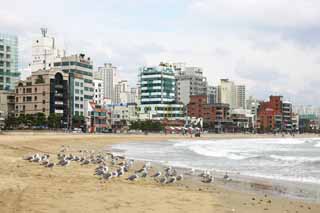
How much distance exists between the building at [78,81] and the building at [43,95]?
183 inches

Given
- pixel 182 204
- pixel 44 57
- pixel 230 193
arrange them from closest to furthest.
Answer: pixel 182 204 → pixel 230 193 → pixel 44 57

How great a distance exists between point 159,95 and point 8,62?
52.4 metres

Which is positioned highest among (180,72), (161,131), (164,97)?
(180,72)

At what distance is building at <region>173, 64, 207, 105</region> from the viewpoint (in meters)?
173

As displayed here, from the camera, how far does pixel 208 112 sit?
518 feet

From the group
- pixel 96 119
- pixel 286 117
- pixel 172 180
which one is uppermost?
pixel 286 117

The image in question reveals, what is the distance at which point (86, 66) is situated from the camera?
393 ft

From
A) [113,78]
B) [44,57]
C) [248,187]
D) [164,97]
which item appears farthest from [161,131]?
[248,187]

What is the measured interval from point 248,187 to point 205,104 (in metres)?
143

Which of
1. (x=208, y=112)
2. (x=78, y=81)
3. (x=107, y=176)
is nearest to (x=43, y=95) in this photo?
(x=78, y=81)

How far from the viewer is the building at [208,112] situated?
157 m

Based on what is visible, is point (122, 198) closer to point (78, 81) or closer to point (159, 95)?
point (78, 81)

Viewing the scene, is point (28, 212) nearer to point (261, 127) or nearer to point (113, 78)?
point (261, 127)

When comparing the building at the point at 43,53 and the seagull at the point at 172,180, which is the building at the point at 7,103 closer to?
the building at the point at 43,53
